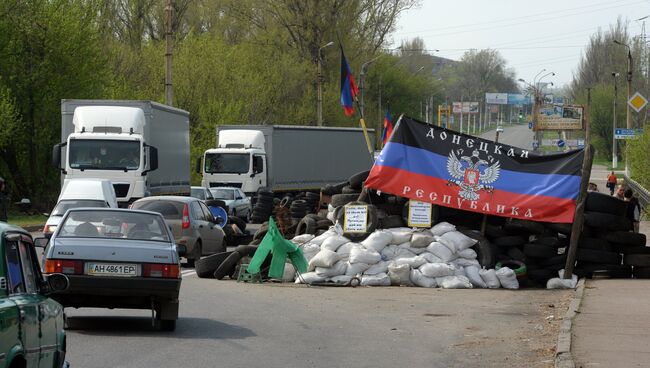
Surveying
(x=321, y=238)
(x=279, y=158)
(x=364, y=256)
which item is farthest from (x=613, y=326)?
(x=279, y=158)

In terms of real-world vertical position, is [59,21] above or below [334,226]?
above

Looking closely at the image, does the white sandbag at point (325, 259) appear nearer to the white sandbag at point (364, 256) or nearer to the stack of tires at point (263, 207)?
the white sandbag at point (364, 256)

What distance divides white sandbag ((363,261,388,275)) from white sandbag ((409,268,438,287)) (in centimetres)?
49

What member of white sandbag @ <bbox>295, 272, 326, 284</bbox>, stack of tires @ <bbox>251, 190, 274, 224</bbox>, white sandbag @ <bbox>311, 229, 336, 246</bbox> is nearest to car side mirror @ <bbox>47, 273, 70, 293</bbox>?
white sandbag @ <bbox>295, 272, 326, 284</bbox>

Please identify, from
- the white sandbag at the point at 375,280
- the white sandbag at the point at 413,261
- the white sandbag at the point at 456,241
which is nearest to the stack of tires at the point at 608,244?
the white sandbag at the point at 456,241

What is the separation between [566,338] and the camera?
42.3 feet

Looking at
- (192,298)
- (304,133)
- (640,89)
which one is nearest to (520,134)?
(640,89)

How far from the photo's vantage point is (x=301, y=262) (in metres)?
20.6

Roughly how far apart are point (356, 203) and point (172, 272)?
866 cm

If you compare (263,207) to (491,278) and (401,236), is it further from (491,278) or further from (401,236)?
(491,278)

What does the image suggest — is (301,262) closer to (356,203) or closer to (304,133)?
(356,203)

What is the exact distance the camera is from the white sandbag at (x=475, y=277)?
67.8ft

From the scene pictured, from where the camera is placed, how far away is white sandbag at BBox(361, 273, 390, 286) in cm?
2041

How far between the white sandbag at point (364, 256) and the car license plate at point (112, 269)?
7438 millimetres
